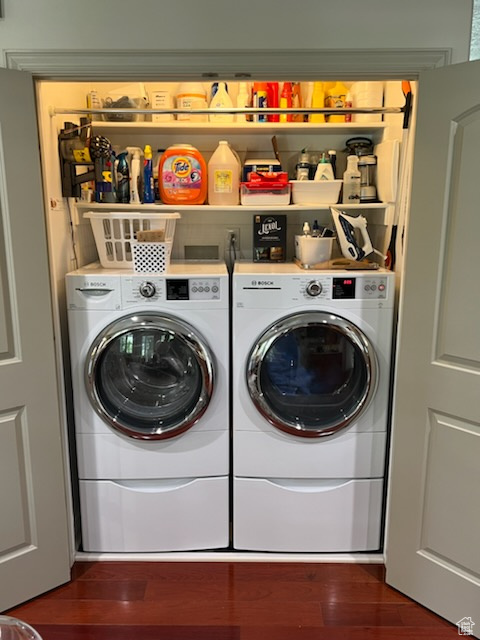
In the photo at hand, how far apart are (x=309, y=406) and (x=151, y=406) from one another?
0.67 metres

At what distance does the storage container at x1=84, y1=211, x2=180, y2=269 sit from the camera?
7.09ft

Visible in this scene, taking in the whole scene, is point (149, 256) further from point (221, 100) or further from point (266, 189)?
point (221, 100)

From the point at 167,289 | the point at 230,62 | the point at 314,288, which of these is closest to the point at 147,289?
the point at 167,289

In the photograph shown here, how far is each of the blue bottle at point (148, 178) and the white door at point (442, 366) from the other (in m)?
1.24

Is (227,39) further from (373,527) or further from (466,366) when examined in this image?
(373,527)

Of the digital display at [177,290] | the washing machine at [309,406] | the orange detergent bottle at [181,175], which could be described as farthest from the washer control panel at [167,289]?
the orange detergent bottle at [181,175]

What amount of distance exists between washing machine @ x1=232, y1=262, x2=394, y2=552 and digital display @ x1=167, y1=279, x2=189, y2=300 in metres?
0.19

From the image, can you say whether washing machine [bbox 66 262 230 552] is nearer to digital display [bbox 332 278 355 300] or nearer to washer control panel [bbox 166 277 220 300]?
washer control panel [bbox 166 277 220 300]

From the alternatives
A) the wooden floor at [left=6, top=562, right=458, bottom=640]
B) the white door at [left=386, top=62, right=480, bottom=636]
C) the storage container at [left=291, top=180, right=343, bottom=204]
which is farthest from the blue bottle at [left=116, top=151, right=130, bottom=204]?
the wooden floor at [left=6, top=562, right=458, bottom=640]

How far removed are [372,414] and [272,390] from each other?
1.41 ft

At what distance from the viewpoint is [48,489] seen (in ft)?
6.44

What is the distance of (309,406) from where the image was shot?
216cm

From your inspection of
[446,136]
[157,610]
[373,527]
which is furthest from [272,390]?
[446,136]

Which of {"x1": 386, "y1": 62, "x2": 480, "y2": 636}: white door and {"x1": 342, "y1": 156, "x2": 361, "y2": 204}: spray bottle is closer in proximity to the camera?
{"x1": 386, "y1": 62, "x2": 480, "y2": 636}: white door
